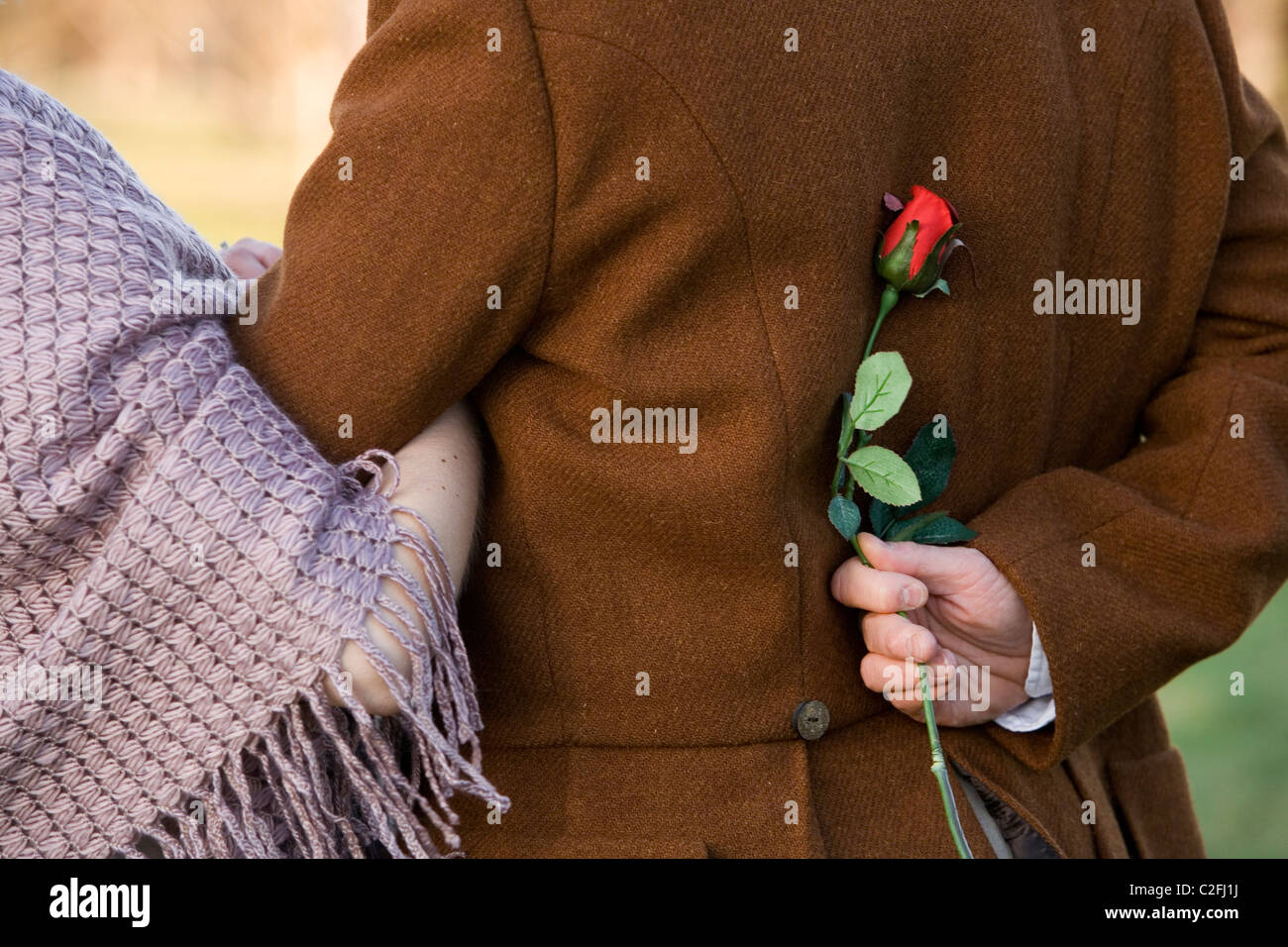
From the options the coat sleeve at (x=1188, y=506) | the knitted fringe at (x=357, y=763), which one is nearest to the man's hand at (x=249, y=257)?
the knitted fringe at (x=357, y=763)

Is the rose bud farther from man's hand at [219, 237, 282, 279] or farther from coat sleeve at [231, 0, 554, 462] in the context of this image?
man's hand at [219, 237, 282, 279]

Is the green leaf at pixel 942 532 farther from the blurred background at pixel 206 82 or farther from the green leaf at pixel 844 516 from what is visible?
the blurred background at pixel 206 82

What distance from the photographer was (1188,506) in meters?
1.23

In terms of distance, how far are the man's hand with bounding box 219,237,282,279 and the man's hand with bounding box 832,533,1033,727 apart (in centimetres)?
64

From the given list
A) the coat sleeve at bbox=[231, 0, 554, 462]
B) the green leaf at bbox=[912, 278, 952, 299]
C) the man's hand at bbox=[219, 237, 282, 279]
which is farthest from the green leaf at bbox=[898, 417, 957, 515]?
the man's hand at bbox=[219, 237, 282, 279]

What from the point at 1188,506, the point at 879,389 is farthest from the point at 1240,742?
the point at 879,389

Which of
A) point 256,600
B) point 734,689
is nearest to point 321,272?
point 256,600

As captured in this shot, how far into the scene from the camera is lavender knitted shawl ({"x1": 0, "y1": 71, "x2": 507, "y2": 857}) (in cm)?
89

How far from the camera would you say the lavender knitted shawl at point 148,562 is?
2.93ft

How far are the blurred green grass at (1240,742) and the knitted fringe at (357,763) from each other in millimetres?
2265

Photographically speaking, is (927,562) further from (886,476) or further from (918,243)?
(918,243)
